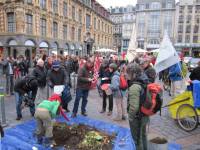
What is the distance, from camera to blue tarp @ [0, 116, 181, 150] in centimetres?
452

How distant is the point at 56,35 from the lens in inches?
1164

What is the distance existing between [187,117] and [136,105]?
9.87 ft

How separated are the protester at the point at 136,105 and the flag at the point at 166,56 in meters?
3.17

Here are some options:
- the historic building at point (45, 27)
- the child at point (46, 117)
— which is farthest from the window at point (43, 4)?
the child at point (46, 117)

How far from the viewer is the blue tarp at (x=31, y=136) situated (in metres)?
4.52

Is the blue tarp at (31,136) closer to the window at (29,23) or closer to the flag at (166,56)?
the flag at (166,56)

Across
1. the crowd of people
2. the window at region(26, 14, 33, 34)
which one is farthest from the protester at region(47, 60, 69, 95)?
the window at region(26, 14, 33, 34)

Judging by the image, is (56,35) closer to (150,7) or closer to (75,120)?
(75,120)

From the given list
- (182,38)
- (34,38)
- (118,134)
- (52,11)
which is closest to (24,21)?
(34,38)

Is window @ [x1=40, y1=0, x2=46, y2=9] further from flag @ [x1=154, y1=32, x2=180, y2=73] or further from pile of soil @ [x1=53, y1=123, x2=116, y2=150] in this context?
pile of soil @ [x1=53, y1=123, x2=116, y2=150]

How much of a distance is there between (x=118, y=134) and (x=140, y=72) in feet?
7.52

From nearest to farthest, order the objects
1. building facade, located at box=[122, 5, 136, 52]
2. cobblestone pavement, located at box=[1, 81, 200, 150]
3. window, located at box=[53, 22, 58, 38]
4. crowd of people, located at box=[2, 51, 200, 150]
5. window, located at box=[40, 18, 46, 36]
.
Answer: crowd of people, located at box=[2, 51, 200, 150] < cobblestone pavement, located at box=[1, 81, 200, 150] < window, located at box=[40, 18, 46, 36] < window, located at box=[53, 22, 58, 38] < building facade, located at box=[122, 5, 136, 52]

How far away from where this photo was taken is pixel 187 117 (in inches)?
226

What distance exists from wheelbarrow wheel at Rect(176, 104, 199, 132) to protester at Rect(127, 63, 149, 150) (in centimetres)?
231
